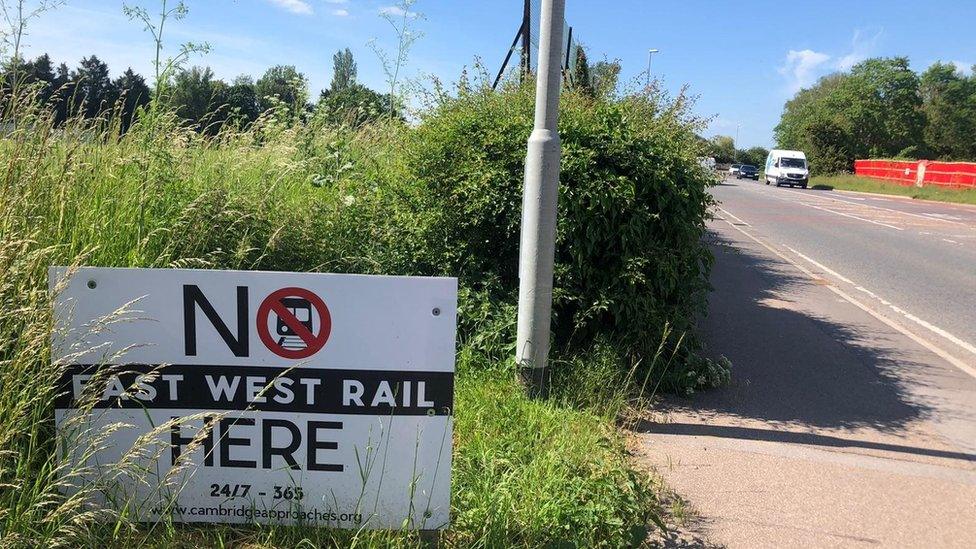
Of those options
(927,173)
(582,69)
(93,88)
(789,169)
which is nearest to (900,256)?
(582,69)

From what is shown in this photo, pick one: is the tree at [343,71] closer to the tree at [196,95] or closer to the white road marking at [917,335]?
the tree at [196,95]

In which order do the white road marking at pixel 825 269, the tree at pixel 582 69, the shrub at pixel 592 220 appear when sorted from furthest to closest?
the white road marking at pixel 825 269 → the tree at pixel 582 69 → the shrub at pixel 592 220

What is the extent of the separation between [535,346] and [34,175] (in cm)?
274

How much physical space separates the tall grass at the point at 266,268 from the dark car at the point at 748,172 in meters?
66.2

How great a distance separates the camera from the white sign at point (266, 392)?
241cm

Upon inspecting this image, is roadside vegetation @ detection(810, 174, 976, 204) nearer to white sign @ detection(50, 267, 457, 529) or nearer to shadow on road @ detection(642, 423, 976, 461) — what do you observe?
shadow on road @ detection(642, 423, 976, 461)

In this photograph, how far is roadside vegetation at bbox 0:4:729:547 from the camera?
2.93 metres

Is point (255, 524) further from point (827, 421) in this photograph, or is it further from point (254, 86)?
point (254, 86)

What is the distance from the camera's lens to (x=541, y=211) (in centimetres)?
400

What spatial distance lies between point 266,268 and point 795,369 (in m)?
4.21

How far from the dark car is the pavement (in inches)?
2358

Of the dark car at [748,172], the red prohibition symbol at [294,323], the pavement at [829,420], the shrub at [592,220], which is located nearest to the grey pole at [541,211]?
the shrub at [592,220]

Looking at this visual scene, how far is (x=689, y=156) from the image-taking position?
4.98 metres

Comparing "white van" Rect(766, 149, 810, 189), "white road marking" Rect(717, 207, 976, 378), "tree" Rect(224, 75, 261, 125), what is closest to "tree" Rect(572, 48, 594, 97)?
"tree" Rect(224, 75, 261, 125)
